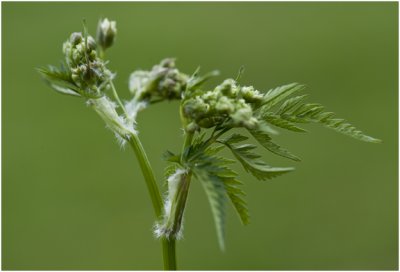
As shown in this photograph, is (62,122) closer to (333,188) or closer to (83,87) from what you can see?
(333,188)

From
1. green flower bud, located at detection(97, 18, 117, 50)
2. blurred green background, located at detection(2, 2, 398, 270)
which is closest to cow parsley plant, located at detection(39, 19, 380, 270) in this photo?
green flower bud, located at detection(97, 18, 117, 50)

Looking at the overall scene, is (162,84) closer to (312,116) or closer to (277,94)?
(277,94)

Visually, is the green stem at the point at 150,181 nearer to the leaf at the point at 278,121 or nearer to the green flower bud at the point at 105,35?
the leaf at the point at 278,121

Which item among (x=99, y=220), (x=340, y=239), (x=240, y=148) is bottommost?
(x=340, y=239)

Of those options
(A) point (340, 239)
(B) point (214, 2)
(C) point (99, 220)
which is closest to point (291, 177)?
(A) point (340, 239)

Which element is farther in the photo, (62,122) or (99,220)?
(62,122)

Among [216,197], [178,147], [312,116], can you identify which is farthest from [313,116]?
[178,147]

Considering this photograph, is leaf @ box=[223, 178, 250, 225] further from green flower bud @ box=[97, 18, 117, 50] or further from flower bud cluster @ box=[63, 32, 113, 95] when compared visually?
green flower bud @ box=[97, 18, 117, 50]
